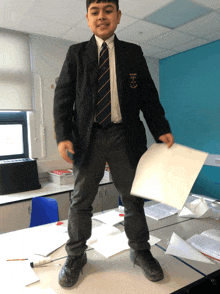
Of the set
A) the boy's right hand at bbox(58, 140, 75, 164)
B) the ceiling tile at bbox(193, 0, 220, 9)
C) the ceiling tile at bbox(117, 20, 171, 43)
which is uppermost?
the ceiling tile at bbox(117, 20, 171, 43)

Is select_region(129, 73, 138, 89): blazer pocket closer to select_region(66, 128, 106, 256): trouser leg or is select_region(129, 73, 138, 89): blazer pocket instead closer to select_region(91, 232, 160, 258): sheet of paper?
select_region(66, 128, 106, 256): trouser leg

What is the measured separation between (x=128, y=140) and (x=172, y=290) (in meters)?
0.68

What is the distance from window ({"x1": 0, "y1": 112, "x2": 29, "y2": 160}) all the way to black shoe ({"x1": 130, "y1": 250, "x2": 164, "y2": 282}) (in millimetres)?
2451

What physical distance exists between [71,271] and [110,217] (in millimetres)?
735

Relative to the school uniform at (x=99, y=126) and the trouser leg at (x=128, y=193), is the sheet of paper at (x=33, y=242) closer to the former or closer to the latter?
the school uniform at (x=99, y=126)

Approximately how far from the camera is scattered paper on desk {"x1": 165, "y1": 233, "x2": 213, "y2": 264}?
1.20 meters

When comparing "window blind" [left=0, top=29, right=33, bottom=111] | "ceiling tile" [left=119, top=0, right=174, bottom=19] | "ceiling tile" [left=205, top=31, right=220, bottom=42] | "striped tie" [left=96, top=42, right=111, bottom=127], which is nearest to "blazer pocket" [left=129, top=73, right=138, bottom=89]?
"striped tie" [left=96, top=42, right=111, bottom=127]

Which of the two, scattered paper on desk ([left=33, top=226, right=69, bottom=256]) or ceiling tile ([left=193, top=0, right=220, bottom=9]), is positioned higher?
ceiling tile ([left=193, top=0, right=220, bottom=9])

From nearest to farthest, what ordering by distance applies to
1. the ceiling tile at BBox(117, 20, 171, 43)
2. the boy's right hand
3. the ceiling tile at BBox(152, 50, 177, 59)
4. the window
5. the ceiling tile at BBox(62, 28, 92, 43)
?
the boy's right hand, the ceiling tile at BBox(117, 20, 171, 43), the ceiling tile at BBox(62, 28, 92, 43), the window, the ceiling tile at BBox(152, 50, 177, 59)

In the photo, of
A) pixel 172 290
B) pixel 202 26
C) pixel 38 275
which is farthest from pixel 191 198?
pixel 202 26

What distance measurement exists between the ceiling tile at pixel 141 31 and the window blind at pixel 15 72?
4.18 feet

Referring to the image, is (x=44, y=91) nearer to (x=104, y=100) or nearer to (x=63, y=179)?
(x=63, y=179)

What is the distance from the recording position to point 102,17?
104 centimetres

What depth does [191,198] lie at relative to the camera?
2.17 metres
